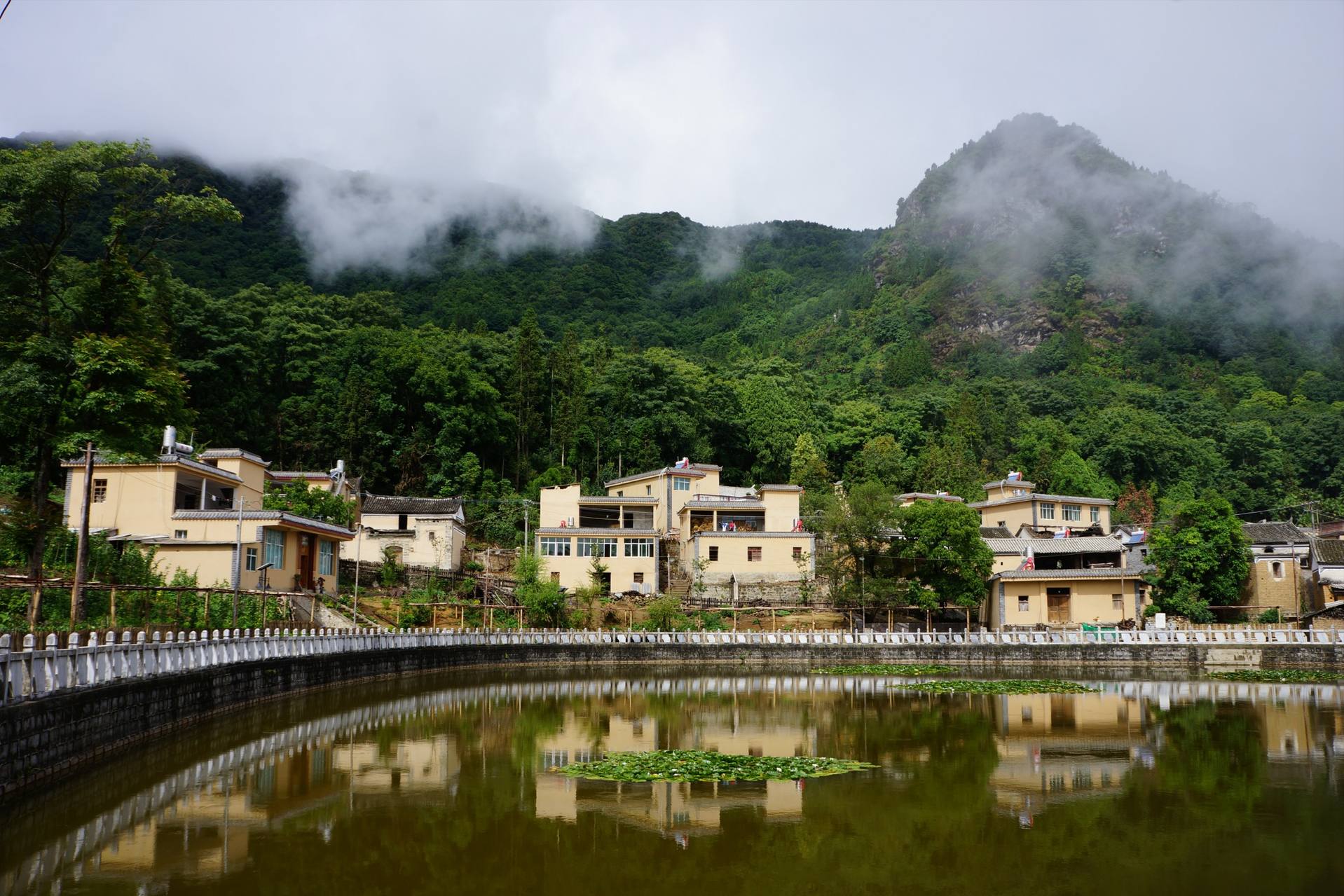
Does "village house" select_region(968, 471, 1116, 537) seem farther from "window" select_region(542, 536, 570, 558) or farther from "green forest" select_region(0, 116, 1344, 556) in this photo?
"window" select_region(542, 536, 570, 558)

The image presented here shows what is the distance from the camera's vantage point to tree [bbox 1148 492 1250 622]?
4741cm

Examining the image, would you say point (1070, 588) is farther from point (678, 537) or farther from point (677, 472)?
point (677, 472)

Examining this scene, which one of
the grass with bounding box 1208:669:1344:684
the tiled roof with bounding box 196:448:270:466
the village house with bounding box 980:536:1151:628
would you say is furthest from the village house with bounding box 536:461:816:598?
the grass with bounding box 1208:669:1344:684

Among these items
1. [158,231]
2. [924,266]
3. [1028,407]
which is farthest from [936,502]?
[924,266]

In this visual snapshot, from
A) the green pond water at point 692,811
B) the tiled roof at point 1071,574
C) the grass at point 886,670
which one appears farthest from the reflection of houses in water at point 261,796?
the tiled roof at point 1071,574

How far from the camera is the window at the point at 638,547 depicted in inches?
1998

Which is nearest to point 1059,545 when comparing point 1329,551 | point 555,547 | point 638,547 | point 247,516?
point 1329,551

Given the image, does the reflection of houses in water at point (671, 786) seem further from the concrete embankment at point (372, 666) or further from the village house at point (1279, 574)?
the village house at point (1279, 574)

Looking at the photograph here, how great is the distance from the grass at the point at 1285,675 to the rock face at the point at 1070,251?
2878 inches

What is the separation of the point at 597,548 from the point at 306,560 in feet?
48.5

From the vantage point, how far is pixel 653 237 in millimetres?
124500

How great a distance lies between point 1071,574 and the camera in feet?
162

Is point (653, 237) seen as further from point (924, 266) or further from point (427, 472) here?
point (427, 472)

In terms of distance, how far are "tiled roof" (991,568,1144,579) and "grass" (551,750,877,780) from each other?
3384 cm
